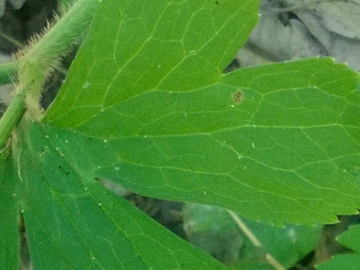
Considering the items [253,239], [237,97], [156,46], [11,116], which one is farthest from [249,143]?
[253,239]

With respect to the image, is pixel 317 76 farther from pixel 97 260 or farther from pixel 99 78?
pixel 97 260

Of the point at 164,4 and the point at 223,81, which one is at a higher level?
the point at 164,4

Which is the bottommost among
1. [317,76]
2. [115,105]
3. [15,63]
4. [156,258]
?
[156,258]

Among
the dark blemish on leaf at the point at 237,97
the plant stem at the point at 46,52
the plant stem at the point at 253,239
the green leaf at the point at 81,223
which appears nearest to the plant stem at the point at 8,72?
the plant stem at the point at 46,52

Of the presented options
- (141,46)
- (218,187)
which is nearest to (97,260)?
(218,187)

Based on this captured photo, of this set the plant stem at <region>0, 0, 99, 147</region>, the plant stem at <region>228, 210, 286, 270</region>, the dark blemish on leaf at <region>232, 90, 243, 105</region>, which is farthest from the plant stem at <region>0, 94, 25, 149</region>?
the plant stem at <region>228, 210, 286, 270</region>

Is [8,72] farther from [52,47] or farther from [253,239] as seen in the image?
[253,239]
